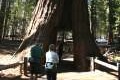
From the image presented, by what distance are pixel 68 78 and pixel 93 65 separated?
104 inches

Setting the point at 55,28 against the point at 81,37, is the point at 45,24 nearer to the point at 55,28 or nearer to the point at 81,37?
the point at 55,28

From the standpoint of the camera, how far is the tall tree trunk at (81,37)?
19.0 m

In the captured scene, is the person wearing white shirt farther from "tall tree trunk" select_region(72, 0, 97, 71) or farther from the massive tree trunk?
"tall tree trunk" select_region(72, 0, 97, 71)

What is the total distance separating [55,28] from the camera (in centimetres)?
2003

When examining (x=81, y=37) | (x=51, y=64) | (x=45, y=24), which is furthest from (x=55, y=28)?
(x=51, y=64)

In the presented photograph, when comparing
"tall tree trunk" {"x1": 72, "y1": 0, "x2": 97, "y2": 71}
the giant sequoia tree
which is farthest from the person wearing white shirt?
"tall tree trunk" {"x1": 72, "y1": 0, "x2": 97, "y2": 71}

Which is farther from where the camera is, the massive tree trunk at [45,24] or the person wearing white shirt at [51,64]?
Result: the massive tree trunk at [45,24]

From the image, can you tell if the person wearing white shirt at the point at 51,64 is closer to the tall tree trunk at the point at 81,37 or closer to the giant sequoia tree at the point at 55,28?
the giant sequoia tree at the point at 55,28

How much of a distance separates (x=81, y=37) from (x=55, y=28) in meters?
1.75

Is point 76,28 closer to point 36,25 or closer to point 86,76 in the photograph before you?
point 36,25

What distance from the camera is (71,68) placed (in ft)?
63.9

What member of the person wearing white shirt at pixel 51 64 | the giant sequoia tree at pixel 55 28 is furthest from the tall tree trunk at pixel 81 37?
the person wearing white shirt at pixel 51 64

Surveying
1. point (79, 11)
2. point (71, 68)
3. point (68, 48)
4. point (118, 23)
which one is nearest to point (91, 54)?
point (71, 68)

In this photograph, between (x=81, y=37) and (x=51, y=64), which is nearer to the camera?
(x=51, y=64)
